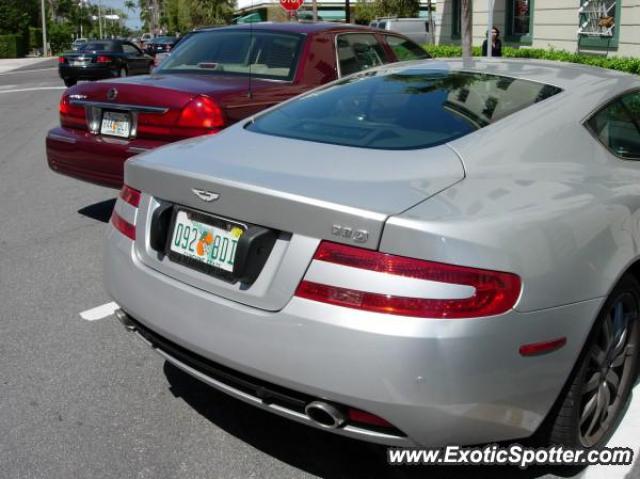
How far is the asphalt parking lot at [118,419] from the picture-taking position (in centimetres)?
292

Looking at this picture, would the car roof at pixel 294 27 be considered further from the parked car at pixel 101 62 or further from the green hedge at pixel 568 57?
the parked car at pixel 101 62

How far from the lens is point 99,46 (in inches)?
1001

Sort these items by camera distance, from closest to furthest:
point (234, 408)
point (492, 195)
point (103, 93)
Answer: point (492, 195), point (234, 408), point (103, 93)

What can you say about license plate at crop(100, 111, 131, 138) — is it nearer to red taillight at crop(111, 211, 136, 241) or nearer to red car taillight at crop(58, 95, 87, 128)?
red car taillight at crop(58, 95, 87, 128)

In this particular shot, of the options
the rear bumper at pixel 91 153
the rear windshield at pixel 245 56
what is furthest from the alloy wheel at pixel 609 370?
the rear windshield at pixel 245 56

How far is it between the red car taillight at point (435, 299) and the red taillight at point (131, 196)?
1.22 meters

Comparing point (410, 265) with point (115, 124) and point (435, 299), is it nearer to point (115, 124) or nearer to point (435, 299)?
point (435, 299)

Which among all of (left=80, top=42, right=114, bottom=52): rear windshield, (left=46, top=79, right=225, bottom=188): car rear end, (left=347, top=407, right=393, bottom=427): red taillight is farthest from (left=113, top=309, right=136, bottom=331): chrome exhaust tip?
(left=80, top=42, right=114, bottom=52): rear windshield

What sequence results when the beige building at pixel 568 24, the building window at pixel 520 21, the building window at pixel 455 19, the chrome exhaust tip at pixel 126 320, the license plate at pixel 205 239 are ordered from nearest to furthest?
the license plate at pixel 205 239, the chrome exhaust tip at pixel 126 320, the beige building at pixel 568 24, the building window at pixel 520 21, the building window at pixel 455 19

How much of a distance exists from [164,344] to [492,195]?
4.56 ft

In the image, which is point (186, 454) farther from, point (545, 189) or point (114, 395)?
point (545, 189)

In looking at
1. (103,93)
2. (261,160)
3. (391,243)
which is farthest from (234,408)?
(103,93)

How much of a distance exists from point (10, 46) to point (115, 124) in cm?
5357

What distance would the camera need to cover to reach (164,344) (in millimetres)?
2955
